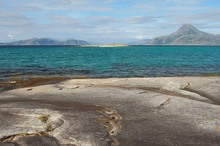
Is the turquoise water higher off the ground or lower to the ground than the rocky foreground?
lower

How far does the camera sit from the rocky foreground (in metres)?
14.4

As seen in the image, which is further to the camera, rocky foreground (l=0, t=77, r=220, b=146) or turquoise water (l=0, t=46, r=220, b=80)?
turquoise water (l=0, t=46, r=220, b=80)

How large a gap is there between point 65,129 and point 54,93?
403 inches

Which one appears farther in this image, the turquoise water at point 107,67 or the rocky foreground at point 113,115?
the turquoise water at point 107,67

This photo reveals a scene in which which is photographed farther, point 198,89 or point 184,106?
point 198,89

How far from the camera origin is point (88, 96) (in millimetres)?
23797

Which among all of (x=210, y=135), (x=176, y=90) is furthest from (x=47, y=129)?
(x=176, y=90)

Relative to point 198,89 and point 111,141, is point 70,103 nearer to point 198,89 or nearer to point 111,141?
point 111,141

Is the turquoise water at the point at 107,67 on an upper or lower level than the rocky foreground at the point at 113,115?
lower

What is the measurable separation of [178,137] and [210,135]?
1664 mm

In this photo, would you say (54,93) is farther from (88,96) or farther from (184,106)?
(184,106)

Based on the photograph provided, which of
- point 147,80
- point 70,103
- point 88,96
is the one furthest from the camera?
point 147,80

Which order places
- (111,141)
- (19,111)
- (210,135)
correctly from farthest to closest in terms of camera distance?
(19,111) < (210,135) < (111,141)

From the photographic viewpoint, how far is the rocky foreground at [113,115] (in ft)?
47.4
